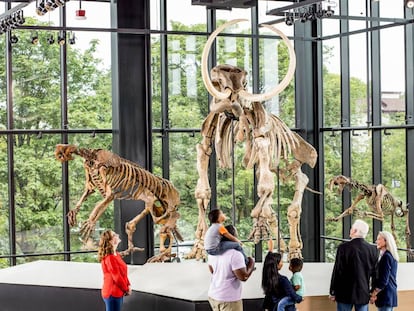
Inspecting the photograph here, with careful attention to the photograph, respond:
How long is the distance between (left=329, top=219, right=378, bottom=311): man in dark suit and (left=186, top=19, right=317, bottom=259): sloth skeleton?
167cm

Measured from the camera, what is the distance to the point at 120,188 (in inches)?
444

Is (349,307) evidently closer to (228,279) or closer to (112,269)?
(228,279)

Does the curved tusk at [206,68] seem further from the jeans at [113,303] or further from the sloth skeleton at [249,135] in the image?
the jeans at [113,303]

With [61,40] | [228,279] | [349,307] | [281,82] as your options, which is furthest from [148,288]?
[61,40]

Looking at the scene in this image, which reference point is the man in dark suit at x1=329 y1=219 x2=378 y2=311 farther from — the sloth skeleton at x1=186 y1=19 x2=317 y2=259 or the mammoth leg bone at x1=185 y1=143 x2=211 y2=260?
the mammoth leg bone at x1=185 y1=143 x2=211 y2=260

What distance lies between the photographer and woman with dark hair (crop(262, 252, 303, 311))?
794cm

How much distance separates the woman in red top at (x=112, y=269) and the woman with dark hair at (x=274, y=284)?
5.51ft

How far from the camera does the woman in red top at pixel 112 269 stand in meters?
8.82

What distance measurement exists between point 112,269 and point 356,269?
2506 millimetres

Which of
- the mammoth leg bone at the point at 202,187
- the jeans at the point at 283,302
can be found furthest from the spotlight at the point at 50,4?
the jeans at the point at 283,302

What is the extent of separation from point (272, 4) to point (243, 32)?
3.38 feet

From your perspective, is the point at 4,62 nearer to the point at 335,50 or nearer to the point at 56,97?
the point at 56,97

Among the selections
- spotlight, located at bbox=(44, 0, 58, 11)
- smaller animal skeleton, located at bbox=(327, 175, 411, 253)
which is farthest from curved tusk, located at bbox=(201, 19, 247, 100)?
smaller animal skeleton, located at bbox=(327, 175, 411, 253)

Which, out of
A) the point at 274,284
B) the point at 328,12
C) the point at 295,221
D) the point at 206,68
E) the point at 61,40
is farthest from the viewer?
the point at 61,40
